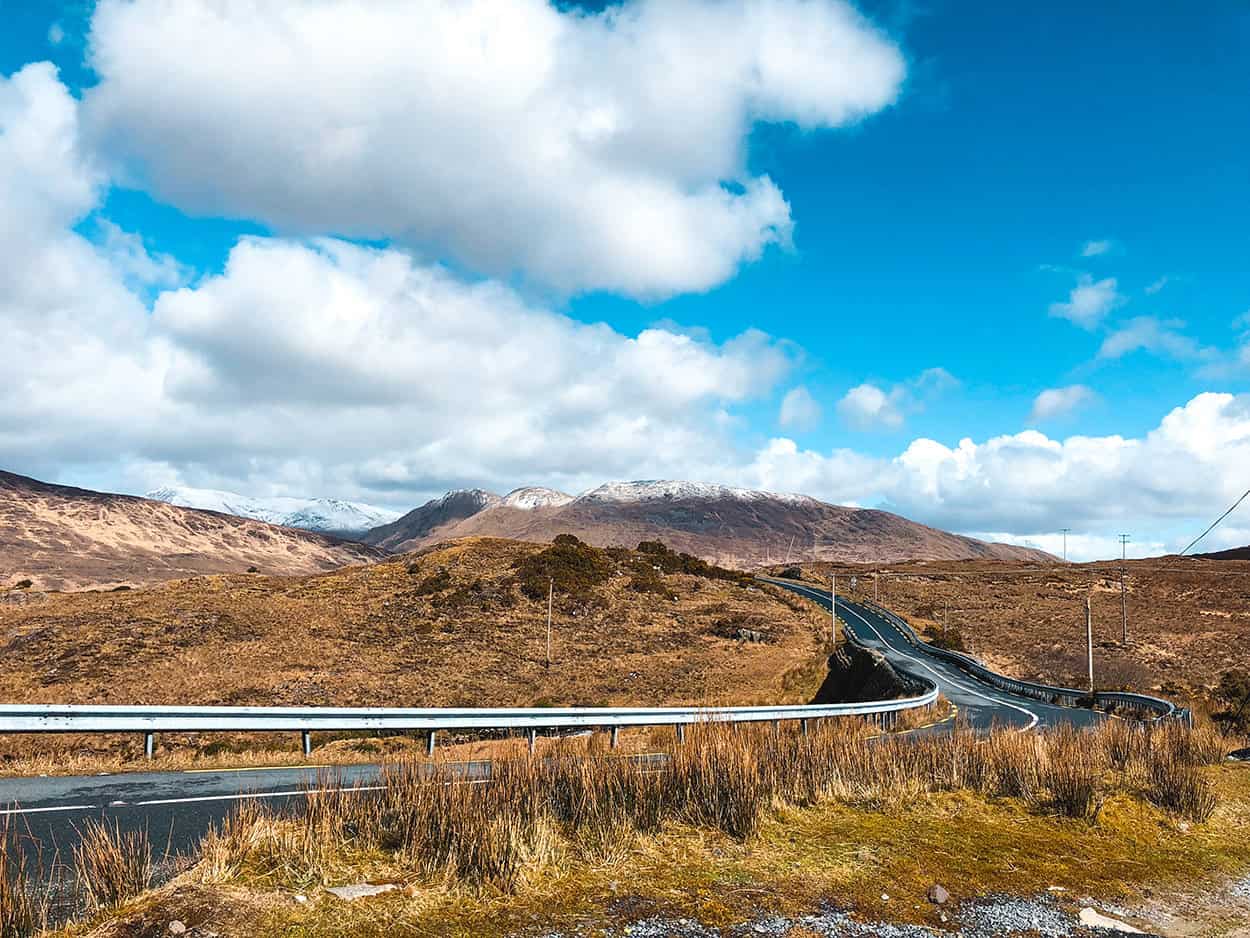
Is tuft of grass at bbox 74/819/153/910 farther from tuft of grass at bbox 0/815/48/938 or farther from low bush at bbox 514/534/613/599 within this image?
low bush at bbox 514/534/613/599

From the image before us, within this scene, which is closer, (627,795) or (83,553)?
(627,795)

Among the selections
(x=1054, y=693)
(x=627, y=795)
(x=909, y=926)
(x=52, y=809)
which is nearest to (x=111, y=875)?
(x=627, y=795)

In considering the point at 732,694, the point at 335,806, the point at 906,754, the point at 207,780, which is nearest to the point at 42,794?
the point at 207,780

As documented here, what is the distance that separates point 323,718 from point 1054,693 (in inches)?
1190

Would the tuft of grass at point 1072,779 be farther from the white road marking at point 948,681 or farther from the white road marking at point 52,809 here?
the white road marking at point 52,809

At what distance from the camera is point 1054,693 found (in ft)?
107

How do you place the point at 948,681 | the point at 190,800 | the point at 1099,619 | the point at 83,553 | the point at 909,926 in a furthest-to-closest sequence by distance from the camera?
the point at 83,553
the point at 1099,619
the point at 948,681
the point at 190,800
the point at 909,926

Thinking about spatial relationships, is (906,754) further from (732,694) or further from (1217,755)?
(732,694)

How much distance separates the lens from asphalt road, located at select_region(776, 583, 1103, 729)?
24703 mm

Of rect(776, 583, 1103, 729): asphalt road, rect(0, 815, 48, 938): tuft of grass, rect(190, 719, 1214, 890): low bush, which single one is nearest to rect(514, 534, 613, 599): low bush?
rect(776, 583, 1103, 729): asphalt road

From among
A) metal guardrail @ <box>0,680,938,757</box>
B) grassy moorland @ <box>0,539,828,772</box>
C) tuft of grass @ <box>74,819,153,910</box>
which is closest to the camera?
tuft of grass @ <box>74,819,153,910</box>

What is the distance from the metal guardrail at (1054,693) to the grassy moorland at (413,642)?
7.89m

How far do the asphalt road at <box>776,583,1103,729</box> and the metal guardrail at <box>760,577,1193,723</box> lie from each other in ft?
1.55

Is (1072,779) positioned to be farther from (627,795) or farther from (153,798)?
(153,798)
